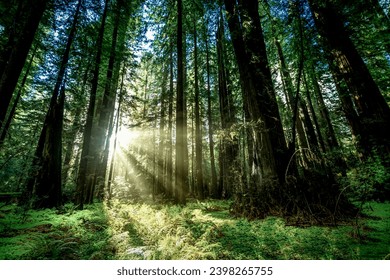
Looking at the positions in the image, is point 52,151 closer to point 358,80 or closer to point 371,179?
point 371,179

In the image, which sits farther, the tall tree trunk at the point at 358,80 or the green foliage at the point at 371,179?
the tall tree trunk at the point at 358,80

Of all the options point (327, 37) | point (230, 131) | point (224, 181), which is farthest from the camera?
point (224, 181)

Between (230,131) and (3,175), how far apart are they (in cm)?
612

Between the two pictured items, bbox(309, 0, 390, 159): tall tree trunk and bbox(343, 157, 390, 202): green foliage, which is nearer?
bbox(343, 157, 390, 202): green foliage

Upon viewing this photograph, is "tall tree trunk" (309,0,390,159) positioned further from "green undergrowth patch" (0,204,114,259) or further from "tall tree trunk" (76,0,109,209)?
"tall tree trunk" (76,0,109,209)

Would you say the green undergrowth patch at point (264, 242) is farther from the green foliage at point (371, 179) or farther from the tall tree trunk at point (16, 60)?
the tall tree trunk at point (16, 60)

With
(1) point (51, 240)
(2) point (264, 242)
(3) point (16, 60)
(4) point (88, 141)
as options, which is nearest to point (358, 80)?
(2) point (264, 242)

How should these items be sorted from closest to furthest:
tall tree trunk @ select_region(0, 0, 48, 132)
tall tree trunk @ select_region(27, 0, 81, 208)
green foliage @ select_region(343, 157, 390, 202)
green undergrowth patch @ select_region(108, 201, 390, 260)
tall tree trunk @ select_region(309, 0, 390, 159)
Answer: green undergrowth patch @ select_region(108, 201, 390, 260) < green foliage @ select_region(343, 157, 390, 202) < tall tree trunk @ select_region(309, 0, 390, 159) < tall tree trunk @ select_region(0, 0, 48, 132) < tall tree trunk @ select_region(27, 0, 81, 208)

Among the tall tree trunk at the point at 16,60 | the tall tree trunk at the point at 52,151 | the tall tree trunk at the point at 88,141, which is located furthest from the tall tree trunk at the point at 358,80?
the tall tree trunk at the point at 52,151

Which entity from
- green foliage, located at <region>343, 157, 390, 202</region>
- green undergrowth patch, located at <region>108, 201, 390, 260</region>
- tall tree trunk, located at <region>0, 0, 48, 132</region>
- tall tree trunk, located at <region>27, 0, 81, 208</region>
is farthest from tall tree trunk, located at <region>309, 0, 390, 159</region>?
tall tree trunk, located at <region>27, 0, 81, 208</region>

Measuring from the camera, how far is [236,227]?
421 centimetres
